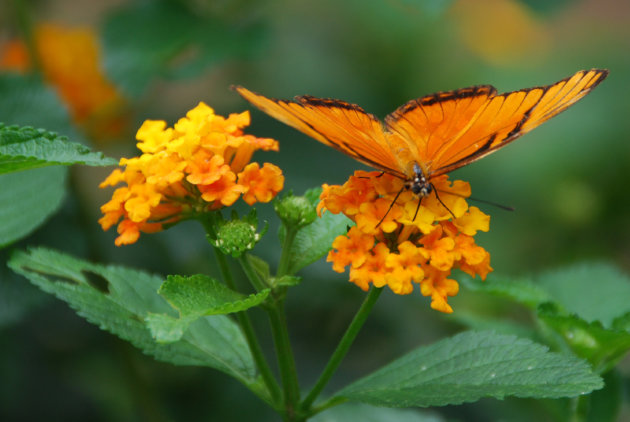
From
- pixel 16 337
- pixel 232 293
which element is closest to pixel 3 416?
pixel 16 337

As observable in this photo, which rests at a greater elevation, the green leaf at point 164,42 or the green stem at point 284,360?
the green leaf at point 164,42

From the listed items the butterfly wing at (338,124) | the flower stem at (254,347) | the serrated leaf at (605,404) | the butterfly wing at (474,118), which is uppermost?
the butterfly wing at (474,118)

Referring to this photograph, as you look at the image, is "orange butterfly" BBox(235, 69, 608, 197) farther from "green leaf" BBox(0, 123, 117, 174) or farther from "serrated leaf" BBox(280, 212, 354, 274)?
"green leaf" BBox(0, 123, 117, 174)

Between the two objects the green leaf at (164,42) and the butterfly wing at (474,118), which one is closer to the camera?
the butterfly wing at (474,118)

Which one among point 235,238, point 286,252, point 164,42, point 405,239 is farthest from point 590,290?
point 164,42

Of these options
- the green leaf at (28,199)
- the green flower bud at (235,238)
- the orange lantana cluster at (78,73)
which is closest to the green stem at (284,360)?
the green flower bud at (235,238)

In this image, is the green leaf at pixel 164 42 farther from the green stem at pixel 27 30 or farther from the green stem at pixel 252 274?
the green stem at pixel 252 274

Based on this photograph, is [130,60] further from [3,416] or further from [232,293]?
[232,293]

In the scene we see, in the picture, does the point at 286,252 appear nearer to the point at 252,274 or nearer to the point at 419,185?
the point at 252,274
